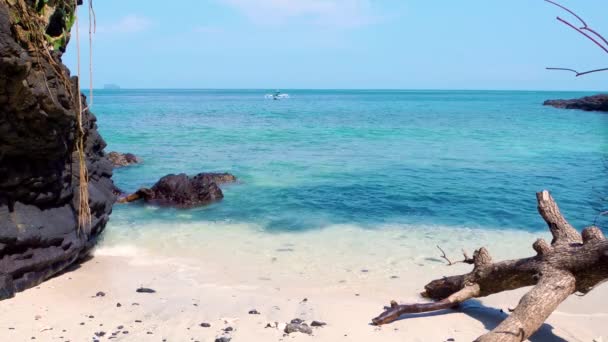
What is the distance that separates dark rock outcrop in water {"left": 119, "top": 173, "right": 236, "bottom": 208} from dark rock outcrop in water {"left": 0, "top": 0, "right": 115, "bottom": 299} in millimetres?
5119

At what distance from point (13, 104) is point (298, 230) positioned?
18.3 feet

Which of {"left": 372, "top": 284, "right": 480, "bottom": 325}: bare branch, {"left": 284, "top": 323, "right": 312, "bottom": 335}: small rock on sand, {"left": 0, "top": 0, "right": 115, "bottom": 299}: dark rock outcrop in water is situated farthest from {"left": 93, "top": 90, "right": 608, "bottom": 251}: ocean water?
{"left": 284, "top": 323, "right": 312, "bottom": 335}: small rock on sand

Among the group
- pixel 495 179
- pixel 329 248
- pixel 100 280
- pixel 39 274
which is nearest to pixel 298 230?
pixel 329 248

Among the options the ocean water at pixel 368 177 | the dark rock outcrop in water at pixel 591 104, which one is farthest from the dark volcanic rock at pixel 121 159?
the dark rock outcrop in water at pixel 591 104

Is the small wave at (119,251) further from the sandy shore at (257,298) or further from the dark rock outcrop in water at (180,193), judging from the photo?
the dark rock outcrop in water at (180,193)

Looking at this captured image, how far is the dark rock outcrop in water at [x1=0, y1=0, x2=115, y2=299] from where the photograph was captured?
536cm

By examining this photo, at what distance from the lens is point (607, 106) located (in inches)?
2269

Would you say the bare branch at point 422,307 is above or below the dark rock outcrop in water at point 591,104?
below

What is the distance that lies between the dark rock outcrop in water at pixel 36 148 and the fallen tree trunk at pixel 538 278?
3.82 m

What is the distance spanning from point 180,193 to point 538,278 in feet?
28.2

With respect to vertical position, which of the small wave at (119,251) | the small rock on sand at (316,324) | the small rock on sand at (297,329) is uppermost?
the small rock on sand at (297,329)

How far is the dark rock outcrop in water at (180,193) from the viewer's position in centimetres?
1210

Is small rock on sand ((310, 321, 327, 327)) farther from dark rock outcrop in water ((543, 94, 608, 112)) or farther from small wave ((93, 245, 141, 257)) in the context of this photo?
dark rock outcrop in water ((543, 94, 608, 112))

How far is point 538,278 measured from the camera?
215 inches
